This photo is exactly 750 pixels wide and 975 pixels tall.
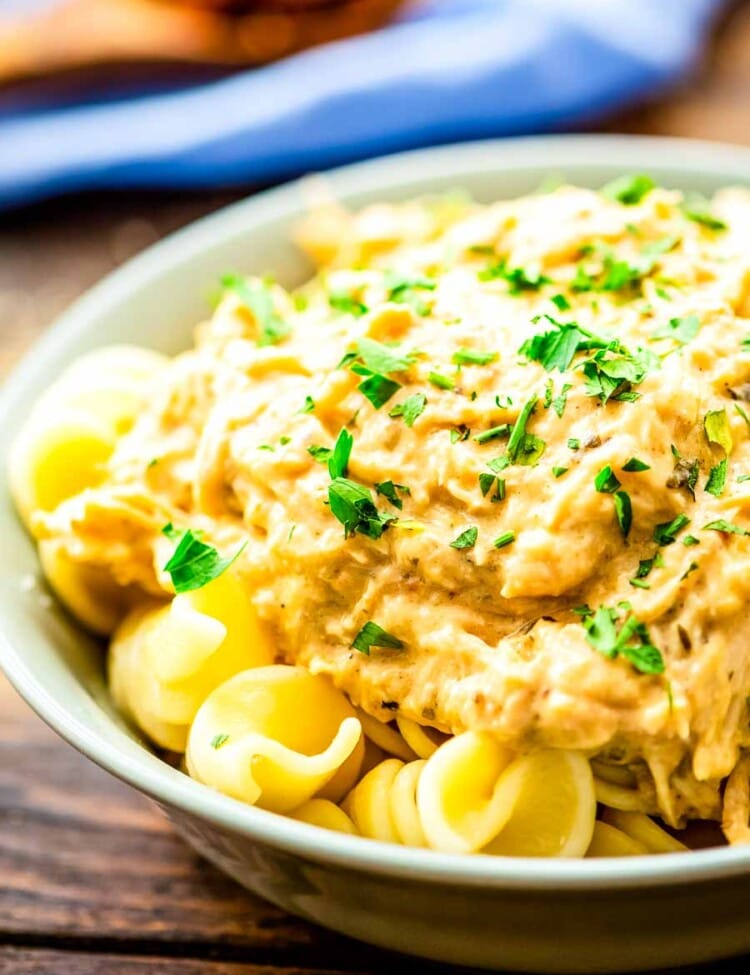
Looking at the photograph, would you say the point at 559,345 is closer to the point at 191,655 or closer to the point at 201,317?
the point at 191,655

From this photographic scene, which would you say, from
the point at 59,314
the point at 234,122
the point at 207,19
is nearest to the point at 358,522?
the point at 59,314

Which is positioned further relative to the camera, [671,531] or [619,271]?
[619,271]

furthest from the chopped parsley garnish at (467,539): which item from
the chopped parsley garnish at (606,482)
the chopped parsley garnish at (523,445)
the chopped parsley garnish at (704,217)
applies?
the chopped parsley garnish at (704,217)

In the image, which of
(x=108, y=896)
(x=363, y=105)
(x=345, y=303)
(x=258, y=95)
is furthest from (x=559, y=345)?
(x=258, y=95)

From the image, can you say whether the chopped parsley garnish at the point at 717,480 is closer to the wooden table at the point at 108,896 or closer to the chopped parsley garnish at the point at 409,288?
the chopped parsley garnish at the point at 409,288

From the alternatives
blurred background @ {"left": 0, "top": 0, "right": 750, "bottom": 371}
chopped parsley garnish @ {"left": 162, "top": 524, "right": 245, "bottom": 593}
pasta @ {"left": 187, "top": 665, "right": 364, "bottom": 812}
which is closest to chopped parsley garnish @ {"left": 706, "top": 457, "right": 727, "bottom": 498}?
pasta @ {"left": 187, "top": 665, "right": 364, "bottom": 812}

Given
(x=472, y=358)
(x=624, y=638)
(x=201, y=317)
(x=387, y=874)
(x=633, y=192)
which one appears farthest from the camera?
(x=201, y=317)

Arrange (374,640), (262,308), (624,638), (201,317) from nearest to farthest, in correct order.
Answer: (624,638)
(374,640)
(262,308)
(201,317)

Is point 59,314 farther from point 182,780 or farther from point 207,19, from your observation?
point 182,780
